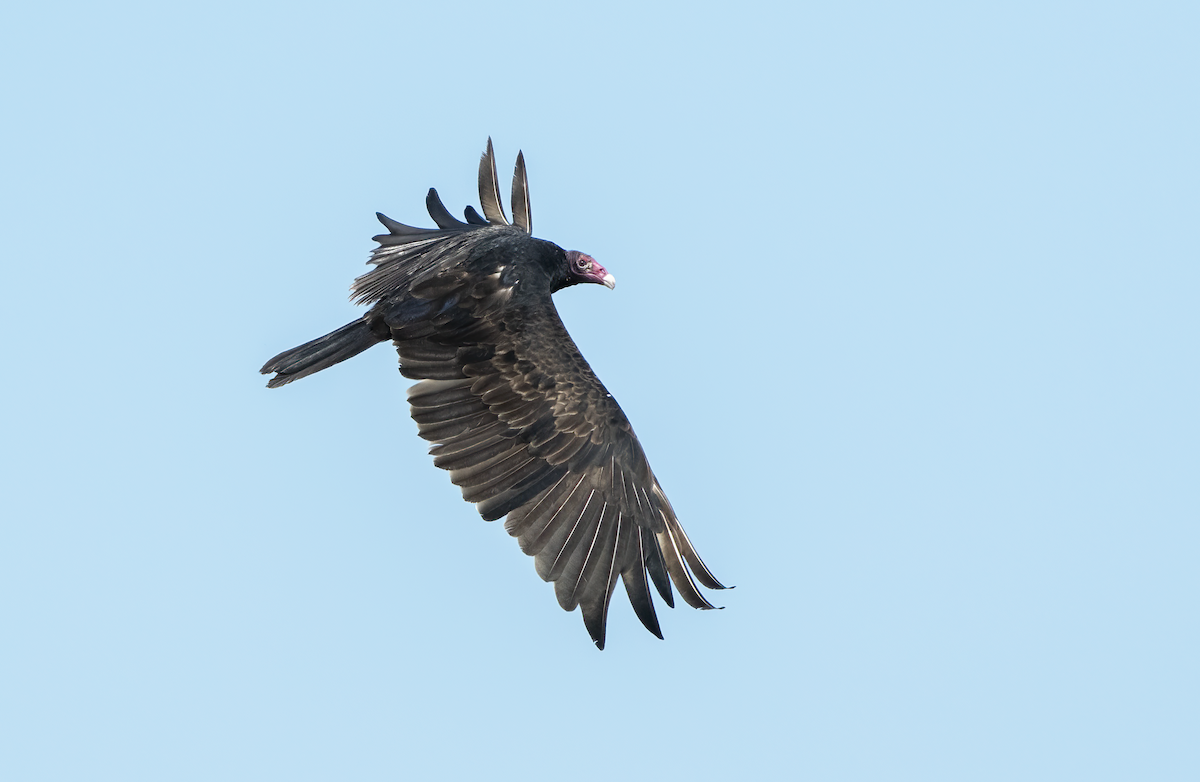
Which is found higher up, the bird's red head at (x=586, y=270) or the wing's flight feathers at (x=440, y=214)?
the wing's flight feathers at (x=440, y=214)

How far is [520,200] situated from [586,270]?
1.19 metres

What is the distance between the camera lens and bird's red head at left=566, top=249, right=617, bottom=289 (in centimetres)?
1051

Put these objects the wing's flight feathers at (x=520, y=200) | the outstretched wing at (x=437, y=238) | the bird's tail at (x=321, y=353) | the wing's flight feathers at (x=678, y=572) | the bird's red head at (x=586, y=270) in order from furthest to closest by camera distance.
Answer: the wing's flight feathers at (x=520, y=200), the bird's red head at (x=586, y=270), the outstretched wing at (x=437, y=238), the bird's tail at (x=321, y=353), the wing's flight feathers at (x=678, y=572)

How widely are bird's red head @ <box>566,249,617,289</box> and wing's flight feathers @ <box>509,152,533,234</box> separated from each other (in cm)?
97

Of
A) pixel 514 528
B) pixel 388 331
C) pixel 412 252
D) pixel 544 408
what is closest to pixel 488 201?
pixel 412 252

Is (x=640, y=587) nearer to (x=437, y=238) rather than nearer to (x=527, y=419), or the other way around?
(x=527, y=419)

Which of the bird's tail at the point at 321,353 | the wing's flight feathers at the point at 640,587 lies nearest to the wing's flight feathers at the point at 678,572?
the wing's flight feathers at the point at 640,587

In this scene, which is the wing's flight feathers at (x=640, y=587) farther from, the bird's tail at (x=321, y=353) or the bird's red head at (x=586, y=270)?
the bird's red head at (x=586, y=270)

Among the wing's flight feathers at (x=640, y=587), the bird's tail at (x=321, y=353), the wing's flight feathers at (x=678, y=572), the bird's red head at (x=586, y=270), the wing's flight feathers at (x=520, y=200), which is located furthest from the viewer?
the wing's flight feathers at (x=520, y=200)

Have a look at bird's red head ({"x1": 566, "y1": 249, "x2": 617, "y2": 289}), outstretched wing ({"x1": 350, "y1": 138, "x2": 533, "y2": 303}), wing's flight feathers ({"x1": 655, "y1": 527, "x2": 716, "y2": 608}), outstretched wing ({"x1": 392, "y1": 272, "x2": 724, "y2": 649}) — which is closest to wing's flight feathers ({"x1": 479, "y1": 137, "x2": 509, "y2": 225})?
outstretched wing ({"x1": 350, "y1": 138, "x2": 533, "y2": 303})

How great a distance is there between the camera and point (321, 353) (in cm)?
916

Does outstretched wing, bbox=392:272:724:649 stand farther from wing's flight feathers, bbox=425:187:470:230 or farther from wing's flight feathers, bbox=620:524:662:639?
wing's flight feathers, bbox=425:187:470:230

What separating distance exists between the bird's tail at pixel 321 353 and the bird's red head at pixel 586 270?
1860 millimetres

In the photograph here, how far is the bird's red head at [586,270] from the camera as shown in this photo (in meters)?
10.5
